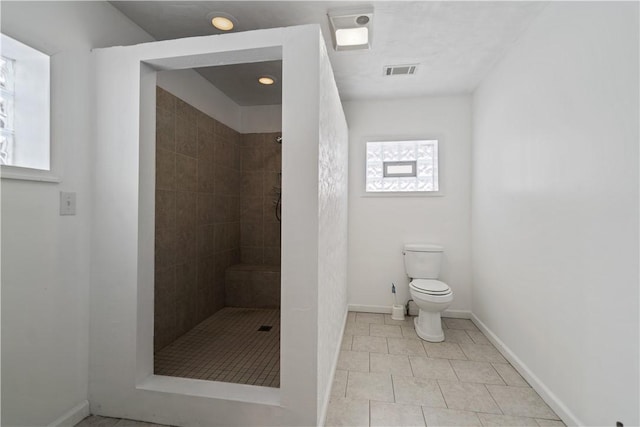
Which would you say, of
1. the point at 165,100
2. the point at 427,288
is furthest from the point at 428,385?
the point at 165,100

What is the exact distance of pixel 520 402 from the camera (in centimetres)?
172

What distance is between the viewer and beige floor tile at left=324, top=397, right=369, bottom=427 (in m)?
1.55

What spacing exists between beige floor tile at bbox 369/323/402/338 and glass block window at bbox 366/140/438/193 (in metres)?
1.46

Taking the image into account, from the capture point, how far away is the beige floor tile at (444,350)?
227 centimetres

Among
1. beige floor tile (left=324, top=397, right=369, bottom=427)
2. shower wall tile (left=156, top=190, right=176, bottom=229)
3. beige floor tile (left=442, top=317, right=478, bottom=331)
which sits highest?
shower wall tile (left=156, top=190, right=176, bottom=229)

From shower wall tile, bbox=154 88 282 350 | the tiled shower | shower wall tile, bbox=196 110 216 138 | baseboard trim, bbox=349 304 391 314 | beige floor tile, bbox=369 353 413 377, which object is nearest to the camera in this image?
beige floor tile, bbox=369 353 413 377

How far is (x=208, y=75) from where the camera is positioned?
2744 mm

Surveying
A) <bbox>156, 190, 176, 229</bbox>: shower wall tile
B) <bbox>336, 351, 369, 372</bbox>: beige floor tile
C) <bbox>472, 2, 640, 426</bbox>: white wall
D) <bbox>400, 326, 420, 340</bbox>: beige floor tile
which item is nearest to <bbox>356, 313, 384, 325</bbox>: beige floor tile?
<bbox>400, 326, 420, 340</bbox>: beige floor tile

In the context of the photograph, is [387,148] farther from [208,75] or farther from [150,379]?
[150,379]

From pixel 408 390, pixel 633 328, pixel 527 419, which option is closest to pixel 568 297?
pixel 633 328

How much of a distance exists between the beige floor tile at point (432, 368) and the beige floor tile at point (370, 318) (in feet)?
2.51

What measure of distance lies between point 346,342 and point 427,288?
89 cm

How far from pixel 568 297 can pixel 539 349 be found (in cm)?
48

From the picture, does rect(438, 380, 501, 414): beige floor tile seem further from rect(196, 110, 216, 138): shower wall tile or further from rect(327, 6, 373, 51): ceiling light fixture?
rect(196, 110, 216, 138): shower wall tile
